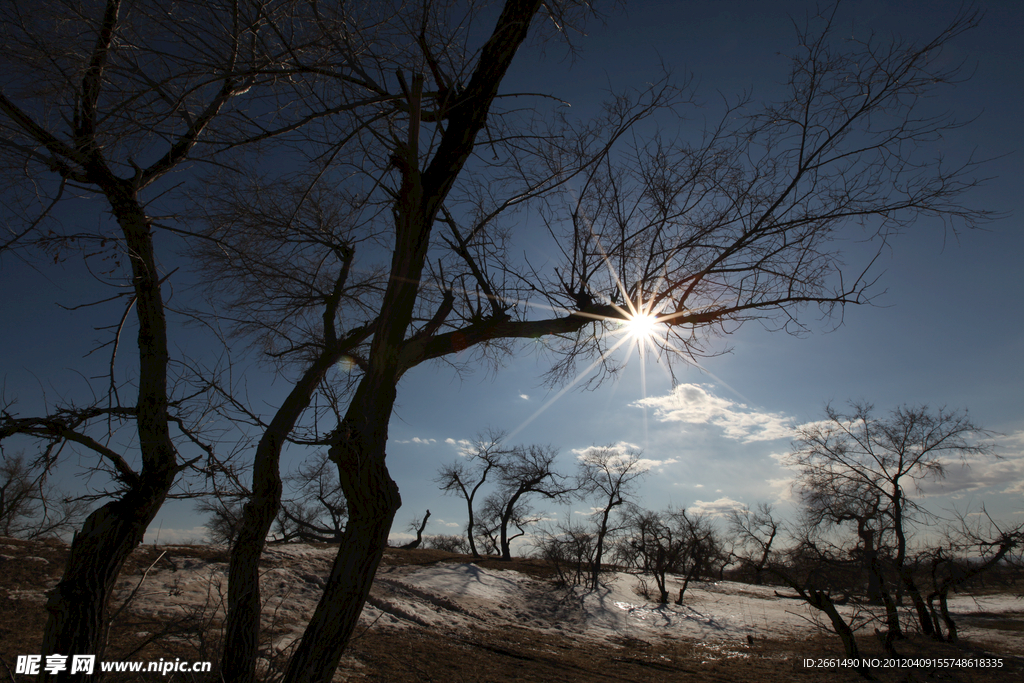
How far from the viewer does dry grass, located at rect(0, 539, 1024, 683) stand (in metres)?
6.12

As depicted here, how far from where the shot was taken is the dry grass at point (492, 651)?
6.12 meters

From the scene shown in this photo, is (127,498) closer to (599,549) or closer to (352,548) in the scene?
(352,548)

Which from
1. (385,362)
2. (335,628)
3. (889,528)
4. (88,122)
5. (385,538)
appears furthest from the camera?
(889,528)

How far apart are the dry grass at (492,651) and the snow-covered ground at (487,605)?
63cm

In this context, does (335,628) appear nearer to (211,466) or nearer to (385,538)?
(385,538)

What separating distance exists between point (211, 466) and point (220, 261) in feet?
8.17

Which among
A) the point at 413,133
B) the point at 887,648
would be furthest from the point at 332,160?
the point at 887,648

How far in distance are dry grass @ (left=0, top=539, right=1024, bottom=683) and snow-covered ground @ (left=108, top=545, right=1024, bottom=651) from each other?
630 mm

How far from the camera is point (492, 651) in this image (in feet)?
29.3

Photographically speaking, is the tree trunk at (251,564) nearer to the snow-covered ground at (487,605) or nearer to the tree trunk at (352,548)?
the tree trunk at (352,548)

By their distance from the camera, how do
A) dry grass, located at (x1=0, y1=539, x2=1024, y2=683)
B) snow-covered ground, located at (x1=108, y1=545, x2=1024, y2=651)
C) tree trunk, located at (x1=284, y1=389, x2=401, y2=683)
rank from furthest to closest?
snow-covered ground, located at (x1=108, y1=545, x2=1024, y2=651) < dry grass, located at (x1=0, y1=539, x2=1024, y2=683) < tree trunk, located at (x1=284, y1=389, x2=401, y2=683)

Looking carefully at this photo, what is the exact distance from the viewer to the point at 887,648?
1030cm

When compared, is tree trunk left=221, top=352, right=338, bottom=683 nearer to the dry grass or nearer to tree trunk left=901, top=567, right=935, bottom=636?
the dry grass

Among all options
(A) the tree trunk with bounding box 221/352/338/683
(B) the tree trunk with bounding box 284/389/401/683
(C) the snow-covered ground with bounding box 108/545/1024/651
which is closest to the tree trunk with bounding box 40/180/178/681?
(A) the tree trunk with bounding box 221/352/338/683
